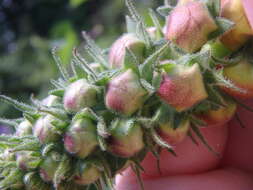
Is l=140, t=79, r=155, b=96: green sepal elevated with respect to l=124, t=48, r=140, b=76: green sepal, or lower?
lower

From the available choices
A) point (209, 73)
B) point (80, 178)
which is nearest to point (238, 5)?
point (209, 73)

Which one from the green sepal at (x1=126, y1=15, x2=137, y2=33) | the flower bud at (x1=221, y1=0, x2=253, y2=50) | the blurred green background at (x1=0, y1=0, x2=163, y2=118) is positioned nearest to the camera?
the flower bud at (x1=221, y1=0, x2=253, y2=50)

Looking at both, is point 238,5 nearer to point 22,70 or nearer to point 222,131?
point 222,131

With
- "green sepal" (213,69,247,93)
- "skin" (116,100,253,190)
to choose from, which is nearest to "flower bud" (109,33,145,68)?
"green sepal" (213,69,247,93)

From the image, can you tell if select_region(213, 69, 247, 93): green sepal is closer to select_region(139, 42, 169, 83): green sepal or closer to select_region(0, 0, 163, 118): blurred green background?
select_region(139, 42, 169, 83): green sepal

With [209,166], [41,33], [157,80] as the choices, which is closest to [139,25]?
[157,80]

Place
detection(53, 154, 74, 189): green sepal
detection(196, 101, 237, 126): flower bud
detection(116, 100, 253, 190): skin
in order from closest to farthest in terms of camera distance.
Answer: detection(53, 154, 74, 189): green sepal
detection(196, 101, 237, 126): flower bud
detection(116, 100, 253, 190): skin
